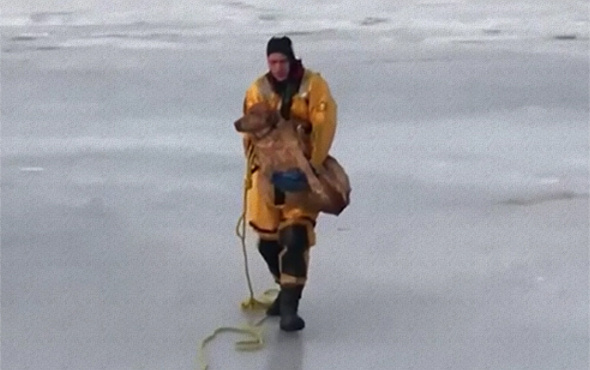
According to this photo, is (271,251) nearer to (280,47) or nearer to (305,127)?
(305,127)

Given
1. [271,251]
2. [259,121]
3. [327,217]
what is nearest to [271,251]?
[271,251]

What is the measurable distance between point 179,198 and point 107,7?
11.0 metres

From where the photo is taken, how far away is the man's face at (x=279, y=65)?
236 inches

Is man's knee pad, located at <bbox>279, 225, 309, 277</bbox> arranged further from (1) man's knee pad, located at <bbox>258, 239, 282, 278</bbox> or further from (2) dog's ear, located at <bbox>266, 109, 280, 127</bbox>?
(2) dog's ear, located at <bbox>266, 109, 280, 127</bbox>

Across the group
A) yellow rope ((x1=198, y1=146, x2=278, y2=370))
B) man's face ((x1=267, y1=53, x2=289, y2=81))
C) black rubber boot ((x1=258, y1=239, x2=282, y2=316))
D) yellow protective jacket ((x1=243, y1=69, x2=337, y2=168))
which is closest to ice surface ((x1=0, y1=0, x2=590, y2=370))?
yellow rope ((x1=198, y1=146, x2=278, y2=370))

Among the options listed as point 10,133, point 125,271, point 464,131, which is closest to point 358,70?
point 464,131

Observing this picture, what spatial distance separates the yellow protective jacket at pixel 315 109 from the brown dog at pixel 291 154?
3cm

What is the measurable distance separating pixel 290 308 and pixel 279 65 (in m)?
1.08

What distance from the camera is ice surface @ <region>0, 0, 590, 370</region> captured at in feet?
20.8

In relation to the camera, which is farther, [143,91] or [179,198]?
[143,91]

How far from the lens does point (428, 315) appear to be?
6582mm

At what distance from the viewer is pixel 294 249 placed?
6109 mm

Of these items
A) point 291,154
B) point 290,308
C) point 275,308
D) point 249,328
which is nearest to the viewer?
point 291,154

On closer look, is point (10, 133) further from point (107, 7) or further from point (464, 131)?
point (107, 7)
